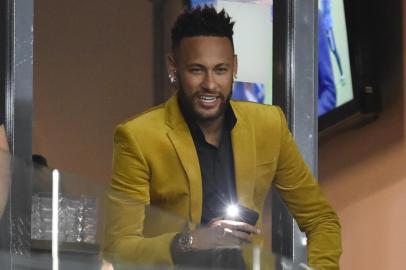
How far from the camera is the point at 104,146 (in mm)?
1667

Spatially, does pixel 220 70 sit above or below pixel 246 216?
above

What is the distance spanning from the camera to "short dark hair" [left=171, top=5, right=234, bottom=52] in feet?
5.56

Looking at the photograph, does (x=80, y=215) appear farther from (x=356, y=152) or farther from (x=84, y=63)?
(x=356, y=152)

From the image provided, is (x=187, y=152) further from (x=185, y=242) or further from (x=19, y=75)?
(x=185, y=242)

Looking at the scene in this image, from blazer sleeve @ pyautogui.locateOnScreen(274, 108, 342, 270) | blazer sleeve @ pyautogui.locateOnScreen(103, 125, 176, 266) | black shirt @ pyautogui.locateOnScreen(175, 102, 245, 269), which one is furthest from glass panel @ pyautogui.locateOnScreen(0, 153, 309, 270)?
blazer sleeve @ pyautogui.locateOnScreen(274, 108, 342, 270)

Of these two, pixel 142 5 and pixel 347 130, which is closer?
pixel 142 5

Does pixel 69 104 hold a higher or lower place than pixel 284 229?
higher

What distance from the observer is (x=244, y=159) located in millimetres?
1703

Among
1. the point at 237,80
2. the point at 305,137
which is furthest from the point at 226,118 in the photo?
the point at 305,137

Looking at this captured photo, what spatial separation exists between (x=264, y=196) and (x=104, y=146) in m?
0.27

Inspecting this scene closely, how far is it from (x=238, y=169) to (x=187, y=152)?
0.30ft

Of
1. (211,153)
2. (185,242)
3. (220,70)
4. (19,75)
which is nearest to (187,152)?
(211,153)

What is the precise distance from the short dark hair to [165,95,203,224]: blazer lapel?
10cm

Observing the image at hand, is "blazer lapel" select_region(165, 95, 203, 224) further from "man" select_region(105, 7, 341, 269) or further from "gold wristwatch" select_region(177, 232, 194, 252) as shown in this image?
"gold wristwatch" select_region(177, 232, 194, 252)
